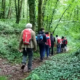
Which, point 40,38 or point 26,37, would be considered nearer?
point 26,37

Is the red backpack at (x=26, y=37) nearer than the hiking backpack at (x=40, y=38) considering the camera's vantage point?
Yes

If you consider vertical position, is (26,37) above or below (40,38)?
above

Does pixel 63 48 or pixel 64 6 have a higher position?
pixel 64 6

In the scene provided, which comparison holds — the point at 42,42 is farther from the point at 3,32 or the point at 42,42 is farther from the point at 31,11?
the point at 3,32

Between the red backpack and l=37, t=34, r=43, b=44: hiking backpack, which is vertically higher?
Answer: the red backpack

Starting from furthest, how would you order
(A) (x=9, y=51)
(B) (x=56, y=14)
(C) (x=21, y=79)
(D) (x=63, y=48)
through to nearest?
(B) (x=56, y=14)
(D) (x=63, y=48)
(A) (x=9, y=51)
(C) (x=21, y=79)

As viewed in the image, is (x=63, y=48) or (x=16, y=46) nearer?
(x=16, y=46)

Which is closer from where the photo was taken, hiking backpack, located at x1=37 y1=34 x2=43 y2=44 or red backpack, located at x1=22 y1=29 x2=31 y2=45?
red backpack, located at x1=22 y1=29 x2=31 y2=45

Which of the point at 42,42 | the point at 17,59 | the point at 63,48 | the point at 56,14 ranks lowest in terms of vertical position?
the point at 63,48

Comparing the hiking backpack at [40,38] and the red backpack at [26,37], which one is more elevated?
the red backpack at [26,37]

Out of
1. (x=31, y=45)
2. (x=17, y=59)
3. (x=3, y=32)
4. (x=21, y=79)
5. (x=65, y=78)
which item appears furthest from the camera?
(x=3, y=32)

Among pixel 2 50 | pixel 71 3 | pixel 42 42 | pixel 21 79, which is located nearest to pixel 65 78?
pixel 21 79

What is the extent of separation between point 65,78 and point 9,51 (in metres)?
5.25

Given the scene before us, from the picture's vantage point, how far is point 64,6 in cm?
1827
